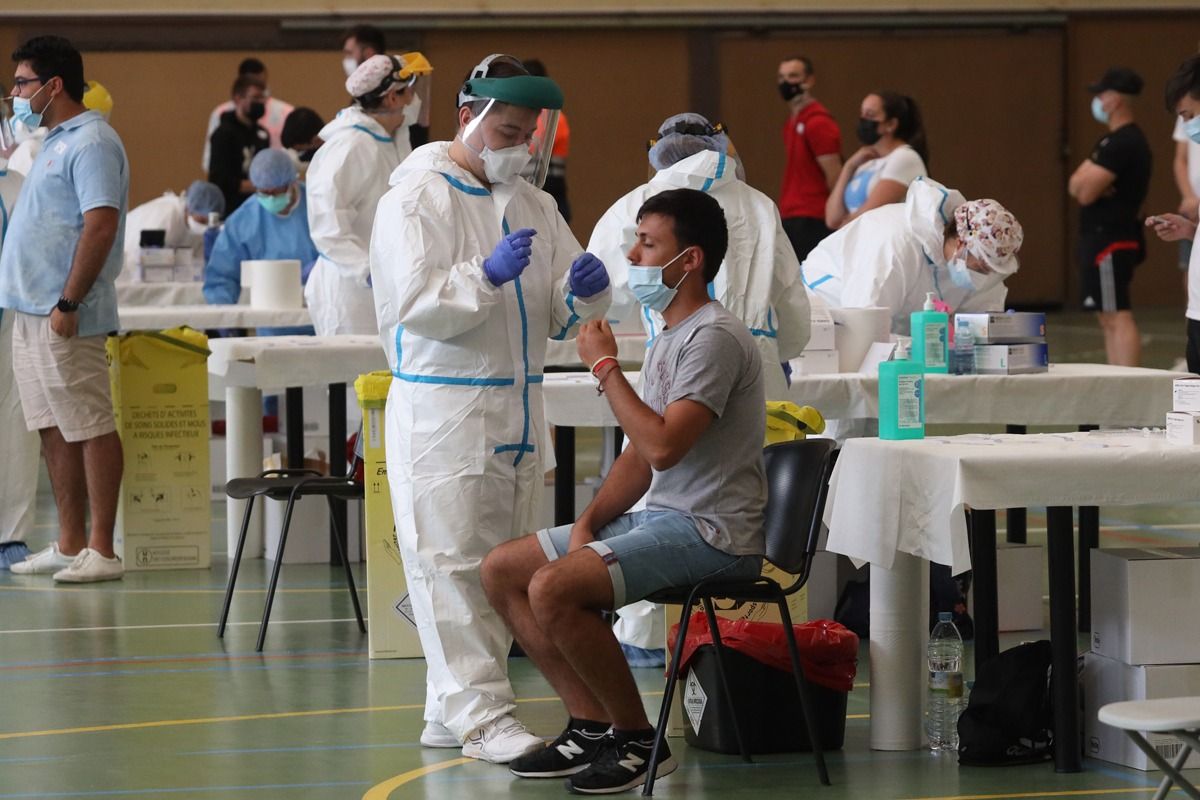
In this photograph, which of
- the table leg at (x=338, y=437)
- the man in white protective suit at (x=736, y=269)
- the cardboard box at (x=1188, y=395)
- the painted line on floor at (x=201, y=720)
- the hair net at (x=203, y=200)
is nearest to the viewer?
the cardboard box at (x=1188, y=395)

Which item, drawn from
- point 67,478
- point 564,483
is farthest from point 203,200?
point 564,483

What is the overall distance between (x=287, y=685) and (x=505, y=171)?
1.58 m

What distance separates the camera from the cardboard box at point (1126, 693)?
375 centimetres

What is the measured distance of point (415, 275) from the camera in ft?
12.6

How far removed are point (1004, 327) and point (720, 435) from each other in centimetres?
185

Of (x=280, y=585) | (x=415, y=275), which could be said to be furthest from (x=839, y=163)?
(x=415, y=275)

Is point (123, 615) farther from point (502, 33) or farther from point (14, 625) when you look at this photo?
point (502, 33)

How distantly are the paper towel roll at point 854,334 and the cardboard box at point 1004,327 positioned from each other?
0.25 meters

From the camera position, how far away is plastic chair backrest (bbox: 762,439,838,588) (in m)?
3.81

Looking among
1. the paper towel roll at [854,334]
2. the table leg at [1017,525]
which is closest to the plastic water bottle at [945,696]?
the paper towel roll at [854,334]

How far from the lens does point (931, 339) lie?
207 inches

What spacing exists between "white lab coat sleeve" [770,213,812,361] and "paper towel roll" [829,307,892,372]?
1.13ft

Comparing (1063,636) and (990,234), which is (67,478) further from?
(1063,636)

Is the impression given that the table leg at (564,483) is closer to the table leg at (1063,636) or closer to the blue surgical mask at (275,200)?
the table leg at (1063,636)
